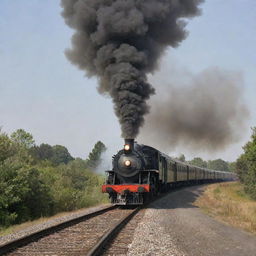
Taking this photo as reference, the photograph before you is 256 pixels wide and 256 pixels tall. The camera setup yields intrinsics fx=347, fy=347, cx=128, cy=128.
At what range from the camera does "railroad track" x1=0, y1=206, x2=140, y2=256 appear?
20.5 feet

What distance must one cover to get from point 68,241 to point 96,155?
9961 cm

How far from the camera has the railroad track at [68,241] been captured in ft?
20.5

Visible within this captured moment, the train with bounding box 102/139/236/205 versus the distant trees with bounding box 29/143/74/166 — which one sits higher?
the distant trees with bounding box 29/143/74/166

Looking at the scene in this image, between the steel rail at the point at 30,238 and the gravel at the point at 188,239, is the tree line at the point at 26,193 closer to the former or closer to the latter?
the steel rail at the point at 30,238

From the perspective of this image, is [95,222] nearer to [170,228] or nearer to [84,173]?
[170,228]

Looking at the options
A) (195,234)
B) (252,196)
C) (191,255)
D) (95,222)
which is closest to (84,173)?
(252,196)

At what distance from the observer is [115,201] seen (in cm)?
1531

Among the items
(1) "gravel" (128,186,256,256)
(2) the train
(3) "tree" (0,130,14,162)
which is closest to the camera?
(1) "gravel" (128,186,256,256)

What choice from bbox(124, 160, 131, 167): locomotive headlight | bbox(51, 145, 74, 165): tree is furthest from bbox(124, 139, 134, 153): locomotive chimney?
bbox(51, 145, 74, 165): tree

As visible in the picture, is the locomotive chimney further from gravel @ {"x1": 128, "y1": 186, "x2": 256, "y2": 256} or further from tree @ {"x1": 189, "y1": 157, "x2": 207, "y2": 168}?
tree @ {"x1": 189, "y1": 157, "x2": 207, "y2": 168}

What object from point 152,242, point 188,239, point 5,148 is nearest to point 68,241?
point 152,242

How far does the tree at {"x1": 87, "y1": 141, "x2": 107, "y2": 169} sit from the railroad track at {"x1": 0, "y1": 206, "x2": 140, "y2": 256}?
313 feet

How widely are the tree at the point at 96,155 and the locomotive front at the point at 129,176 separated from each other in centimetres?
8965

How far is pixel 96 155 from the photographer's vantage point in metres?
106
